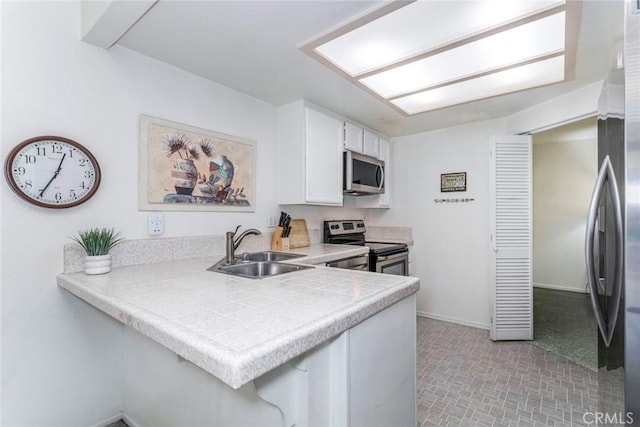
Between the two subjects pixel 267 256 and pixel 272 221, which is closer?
pixel 267 256

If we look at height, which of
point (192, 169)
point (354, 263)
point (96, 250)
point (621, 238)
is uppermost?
point (192, 169)

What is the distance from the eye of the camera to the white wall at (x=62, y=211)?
133cm

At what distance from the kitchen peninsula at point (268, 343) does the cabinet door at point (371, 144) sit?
2040 mm

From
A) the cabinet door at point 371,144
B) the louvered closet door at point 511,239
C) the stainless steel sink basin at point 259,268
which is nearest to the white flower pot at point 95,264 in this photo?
the stainless steel sink basin at point 259,268

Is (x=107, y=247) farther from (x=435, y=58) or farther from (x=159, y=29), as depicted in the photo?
(x=435, y=58)

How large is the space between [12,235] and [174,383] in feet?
3.21

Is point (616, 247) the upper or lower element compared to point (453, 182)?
lower

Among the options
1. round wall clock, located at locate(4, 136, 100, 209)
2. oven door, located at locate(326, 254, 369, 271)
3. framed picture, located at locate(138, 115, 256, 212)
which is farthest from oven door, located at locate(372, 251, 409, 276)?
round wall clock, located at locate(4, 136, 100, 209)

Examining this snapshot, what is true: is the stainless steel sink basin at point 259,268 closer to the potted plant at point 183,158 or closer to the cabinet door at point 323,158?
the potted plant at point 183,158

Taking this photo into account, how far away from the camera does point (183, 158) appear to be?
194 centimetres

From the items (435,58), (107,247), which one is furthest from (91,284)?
(435,58)

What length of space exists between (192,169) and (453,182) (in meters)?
2.68

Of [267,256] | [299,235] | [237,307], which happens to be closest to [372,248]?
[299,235]

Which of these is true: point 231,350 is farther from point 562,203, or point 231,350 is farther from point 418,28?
point 562,203
